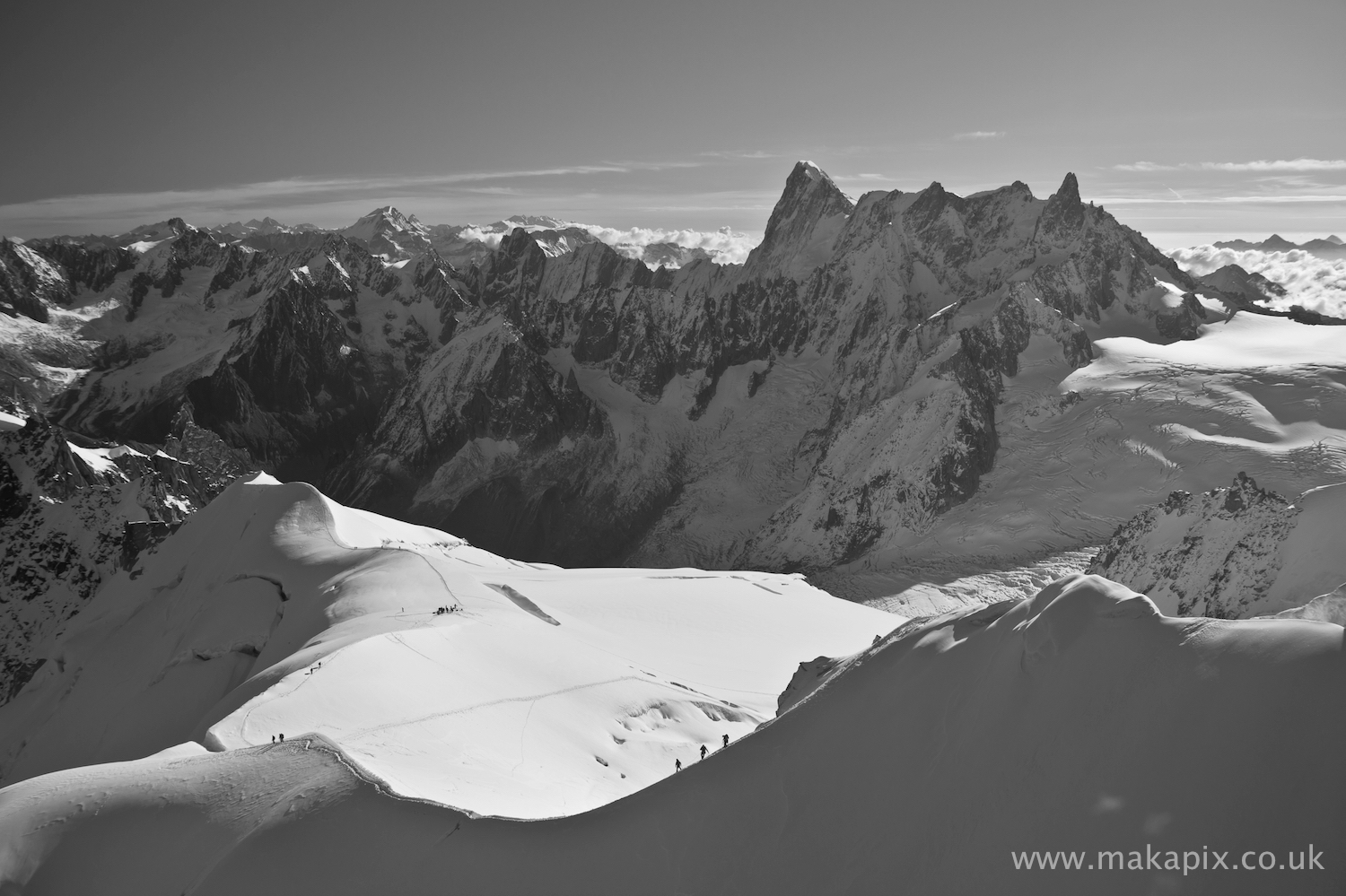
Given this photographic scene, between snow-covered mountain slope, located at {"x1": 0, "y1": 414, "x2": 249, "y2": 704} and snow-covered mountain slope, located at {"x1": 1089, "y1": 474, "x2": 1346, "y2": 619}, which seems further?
snow-covered mountain slope, located at {"x1": 0, "y1": 414, "x2": 249, "y2": 704}

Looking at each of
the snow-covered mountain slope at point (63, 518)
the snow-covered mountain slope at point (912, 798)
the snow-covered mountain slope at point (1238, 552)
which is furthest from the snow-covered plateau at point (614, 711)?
the snow-covered mountain slope at point (63, 518)

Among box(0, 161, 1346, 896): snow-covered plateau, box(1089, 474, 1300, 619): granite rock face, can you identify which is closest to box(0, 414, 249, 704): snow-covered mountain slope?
box(0, 161, 1346, 896): snow-covered plateau

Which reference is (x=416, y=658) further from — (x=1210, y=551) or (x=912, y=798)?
(x=1210, y=551)

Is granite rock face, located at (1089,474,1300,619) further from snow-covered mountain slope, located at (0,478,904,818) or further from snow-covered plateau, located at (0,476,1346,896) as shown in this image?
snow-covered plateau, located at (0,476,1346,896)

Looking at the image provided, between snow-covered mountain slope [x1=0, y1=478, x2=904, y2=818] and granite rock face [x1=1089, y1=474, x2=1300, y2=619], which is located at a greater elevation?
granite rock face [x1=1089, y1=474, x2=1300, y2=619]

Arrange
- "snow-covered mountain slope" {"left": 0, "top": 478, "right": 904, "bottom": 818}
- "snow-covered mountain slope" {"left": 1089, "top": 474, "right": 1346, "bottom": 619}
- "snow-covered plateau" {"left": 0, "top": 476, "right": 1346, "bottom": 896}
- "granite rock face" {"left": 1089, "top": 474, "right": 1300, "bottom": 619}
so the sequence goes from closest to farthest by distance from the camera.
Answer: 1. "snow-covered plateau" {"left": 0, "top": 476, "right": 1346, "bottom": 896}
2. "snow-covered mountain slope" {"left": 0, "top": 478, "right": 904, "bottom": 818}
3. "snow-covered mountain slope" {"left": 1089, "top": 474, "right": 1346, "bottom": 619}
4. "granite rock face" {"left": 1089, "top": 474, "right": 1300, "bottom": 619}

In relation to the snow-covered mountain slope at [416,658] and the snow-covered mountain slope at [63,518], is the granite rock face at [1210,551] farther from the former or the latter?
the snow-covered mountain slope at [63,518]

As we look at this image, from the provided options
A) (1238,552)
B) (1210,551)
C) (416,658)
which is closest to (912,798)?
(416,658)
